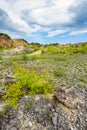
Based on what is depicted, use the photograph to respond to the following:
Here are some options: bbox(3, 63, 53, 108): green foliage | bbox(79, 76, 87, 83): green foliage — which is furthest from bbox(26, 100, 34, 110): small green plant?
bbox(79, 76, 87, 83): green foliage

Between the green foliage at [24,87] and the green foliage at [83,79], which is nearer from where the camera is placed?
the green foliage at [24,87]

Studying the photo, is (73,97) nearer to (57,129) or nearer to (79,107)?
A: (79,107)

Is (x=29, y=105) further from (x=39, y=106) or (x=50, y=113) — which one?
(x=50, y=113)

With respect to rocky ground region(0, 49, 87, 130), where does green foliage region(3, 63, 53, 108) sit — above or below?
above

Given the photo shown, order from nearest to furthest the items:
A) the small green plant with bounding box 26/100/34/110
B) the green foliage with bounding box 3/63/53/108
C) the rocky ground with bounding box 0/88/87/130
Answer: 1. the rocky ground with bounding box 0/88/87/130
2. the small green plant with bounding box 26/100/34/110
3. the green foliage with bounding box 3/63/53/108

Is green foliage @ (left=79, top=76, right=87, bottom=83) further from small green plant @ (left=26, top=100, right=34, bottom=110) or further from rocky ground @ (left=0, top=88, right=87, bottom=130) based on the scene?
small green plant @ (left=26, top=100, right=34, bottom=110)

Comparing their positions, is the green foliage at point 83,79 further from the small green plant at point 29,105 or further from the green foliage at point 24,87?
the small green plant at point 29,105

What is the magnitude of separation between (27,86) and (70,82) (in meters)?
2.76

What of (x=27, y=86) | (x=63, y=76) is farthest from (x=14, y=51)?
(x=27, y=86)

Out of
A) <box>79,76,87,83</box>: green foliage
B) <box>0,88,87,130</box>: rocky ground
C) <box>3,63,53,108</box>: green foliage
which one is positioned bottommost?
<box>0,88,87,130</box>: rocky ground

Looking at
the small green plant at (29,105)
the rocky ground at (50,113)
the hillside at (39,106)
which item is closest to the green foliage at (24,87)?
the hillside at (39,106)

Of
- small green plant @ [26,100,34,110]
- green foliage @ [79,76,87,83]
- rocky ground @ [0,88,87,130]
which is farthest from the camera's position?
green foliage @ [79,76,87,83]

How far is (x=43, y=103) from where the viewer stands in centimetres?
1022

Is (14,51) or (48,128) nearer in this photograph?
(48,128)
